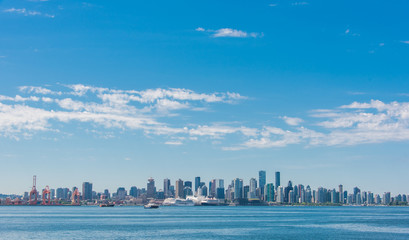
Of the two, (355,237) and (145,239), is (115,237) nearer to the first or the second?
(145,239)

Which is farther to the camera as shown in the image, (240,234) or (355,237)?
(240,234)

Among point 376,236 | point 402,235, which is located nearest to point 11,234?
point 376,236

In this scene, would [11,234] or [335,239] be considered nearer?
[335,239]

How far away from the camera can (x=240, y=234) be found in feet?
368

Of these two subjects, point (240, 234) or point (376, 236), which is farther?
point (240, 234)

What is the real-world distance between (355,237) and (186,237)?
39046 mm

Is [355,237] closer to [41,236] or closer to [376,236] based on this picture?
[376,236]

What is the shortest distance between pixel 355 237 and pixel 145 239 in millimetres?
48094

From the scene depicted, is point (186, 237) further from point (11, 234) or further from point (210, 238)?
point (11, 234)

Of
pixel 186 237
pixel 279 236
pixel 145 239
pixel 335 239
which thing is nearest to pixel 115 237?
pixel 145 239

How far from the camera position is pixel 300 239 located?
102m

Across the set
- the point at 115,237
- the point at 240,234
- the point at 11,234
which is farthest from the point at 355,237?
the point at 11,234

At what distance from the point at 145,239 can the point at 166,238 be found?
16.9 ft

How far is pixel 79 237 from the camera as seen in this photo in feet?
334
